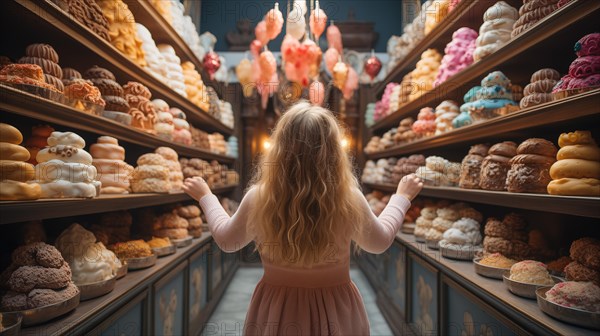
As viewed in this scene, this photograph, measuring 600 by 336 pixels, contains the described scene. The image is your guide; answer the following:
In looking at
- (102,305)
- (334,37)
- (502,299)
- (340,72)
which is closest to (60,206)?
(102,305)

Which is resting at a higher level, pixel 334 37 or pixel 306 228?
pixel 334 37

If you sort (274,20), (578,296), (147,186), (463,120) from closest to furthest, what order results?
(578,296) < (147,186) < (463,120) < (274,20)

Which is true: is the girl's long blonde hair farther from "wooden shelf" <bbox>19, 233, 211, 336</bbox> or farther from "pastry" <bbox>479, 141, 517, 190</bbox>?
"pastry" <bbox>479, 141, 517, 190</bbox>

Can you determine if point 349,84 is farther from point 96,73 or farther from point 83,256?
point 83,256

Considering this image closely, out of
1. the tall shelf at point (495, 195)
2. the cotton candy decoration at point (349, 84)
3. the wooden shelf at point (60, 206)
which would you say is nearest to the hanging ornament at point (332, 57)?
the cotton candy decoration at point (349, 84)

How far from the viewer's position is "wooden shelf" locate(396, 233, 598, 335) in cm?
134

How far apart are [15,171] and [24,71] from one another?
1.34 feet

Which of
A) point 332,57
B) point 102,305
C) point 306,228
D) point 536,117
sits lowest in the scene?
point 102,305

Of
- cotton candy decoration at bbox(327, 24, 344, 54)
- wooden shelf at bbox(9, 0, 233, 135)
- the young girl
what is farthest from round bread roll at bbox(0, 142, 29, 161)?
cotton candy decoration at bbox(327, 24, 344, 54)

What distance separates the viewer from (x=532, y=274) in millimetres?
1679

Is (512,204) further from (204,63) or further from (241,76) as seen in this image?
(204,63)

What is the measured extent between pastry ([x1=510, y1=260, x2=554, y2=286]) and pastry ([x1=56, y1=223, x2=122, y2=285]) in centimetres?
189

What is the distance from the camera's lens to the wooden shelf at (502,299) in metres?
1.34

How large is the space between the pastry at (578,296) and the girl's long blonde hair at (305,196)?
82 centimetres
